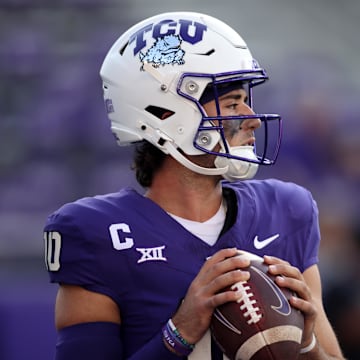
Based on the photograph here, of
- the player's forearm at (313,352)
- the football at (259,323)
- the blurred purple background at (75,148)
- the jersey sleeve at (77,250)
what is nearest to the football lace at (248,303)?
the football at (259,323)

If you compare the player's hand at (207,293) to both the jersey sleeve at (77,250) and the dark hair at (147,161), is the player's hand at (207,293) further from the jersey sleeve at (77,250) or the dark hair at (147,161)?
the dark hair at (147,161)

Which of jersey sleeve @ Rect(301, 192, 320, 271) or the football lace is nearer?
the football lace

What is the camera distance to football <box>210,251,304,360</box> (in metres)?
1.90

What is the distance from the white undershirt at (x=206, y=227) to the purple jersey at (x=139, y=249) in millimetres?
22

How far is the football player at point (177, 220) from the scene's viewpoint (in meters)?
2.02

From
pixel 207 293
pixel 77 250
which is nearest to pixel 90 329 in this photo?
Answer: pixel 77 250

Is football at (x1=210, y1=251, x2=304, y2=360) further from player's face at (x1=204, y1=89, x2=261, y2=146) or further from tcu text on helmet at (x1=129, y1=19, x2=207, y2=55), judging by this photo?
tcu text on helmet at (x1=129, y1=19, x2=207, y2=55)

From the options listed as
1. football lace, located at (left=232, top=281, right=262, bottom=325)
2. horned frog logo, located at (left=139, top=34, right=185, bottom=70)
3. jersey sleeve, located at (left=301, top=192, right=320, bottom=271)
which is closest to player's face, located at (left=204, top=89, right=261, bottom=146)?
horned frog logo, located at (left=139, top=34, right=185, bottom=70)

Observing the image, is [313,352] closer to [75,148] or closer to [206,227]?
[206,227]

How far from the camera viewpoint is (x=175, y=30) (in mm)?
2188

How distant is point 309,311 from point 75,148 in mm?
2815

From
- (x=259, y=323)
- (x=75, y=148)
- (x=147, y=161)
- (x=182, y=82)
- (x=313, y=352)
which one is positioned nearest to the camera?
(x=259, y=323)

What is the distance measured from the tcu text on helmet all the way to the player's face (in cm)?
Answer: 14

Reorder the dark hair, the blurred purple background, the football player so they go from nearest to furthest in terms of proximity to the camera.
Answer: the football player < the dark hair < the blurred purple background
